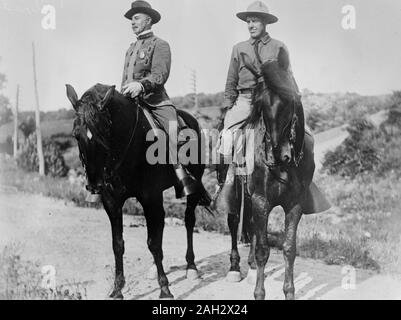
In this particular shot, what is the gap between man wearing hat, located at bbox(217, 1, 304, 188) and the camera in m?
7.40

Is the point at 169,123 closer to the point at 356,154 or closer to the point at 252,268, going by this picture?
the point at 252,268

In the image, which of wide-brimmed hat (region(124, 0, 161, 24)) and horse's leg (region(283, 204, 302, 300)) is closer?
horse's leg (region(283, 204, 302, 300))

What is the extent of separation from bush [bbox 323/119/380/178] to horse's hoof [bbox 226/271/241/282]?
532 cm

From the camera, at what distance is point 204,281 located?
26.6 ft

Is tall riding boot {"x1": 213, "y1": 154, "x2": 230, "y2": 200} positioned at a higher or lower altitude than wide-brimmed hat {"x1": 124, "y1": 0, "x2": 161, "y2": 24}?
lower

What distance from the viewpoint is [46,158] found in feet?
46.1

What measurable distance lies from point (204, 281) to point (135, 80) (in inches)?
118

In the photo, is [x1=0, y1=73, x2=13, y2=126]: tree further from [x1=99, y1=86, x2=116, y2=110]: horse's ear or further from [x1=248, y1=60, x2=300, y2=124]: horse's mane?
[x1=248, y1=60, x2=300, y2=124]: horse's mane

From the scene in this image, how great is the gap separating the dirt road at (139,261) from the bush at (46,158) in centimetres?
209

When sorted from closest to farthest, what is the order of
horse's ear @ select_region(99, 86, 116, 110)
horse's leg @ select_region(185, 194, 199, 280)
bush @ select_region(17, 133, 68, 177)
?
horse's ear @ select_region(99, 86, 116, 110), horse's leg @ select_region(185, 194, 199, 280), bush @ select_region(17, 133, 68, 177)

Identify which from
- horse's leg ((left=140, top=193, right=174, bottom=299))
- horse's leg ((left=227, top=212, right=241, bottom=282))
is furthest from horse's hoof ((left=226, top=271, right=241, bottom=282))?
horse's leg ((left=140, top=193, right=174, bottom=299))

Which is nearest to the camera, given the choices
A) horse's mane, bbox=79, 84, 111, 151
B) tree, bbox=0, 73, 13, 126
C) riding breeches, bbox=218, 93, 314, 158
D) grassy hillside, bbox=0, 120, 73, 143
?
horse's mane, bbox=79, 84, 111, 151

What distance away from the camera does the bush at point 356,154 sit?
12375mm
